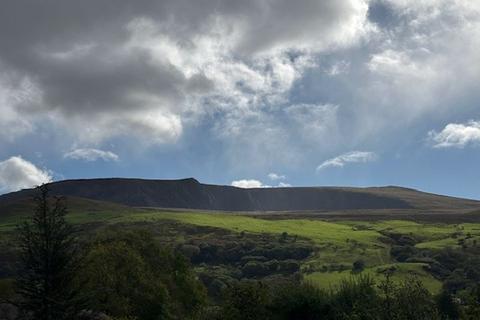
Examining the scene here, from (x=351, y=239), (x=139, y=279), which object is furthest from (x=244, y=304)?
(x=351, y=239)

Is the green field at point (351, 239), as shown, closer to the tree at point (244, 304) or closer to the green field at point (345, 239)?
the green field at point (345, 239)

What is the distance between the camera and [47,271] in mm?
32469

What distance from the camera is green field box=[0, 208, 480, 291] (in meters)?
105

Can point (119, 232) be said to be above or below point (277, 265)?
above

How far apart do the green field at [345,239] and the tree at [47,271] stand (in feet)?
209

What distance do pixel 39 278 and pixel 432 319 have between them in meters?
23.7

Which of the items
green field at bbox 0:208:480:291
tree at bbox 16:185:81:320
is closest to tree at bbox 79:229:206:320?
tree at bbox 16:185:81:320

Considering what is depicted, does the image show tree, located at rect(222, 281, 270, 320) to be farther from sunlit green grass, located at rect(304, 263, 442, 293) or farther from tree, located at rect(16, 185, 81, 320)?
sunlit green grass, located at rect(304, 263, 442, 293)

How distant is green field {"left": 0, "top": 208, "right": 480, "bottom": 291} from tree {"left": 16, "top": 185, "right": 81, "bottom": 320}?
63766 mm

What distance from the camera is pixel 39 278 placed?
32469mm

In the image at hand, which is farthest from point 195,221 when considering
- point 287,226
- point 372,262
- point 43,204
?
point 43,204

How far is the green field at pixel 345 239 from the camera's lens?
10488 centimetres

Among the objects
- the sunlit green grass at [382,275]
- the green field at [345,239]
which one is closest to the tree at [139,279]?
the green field at [345,239]

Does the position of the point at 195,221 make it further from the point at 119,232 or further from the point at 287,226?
the point at 119,232
